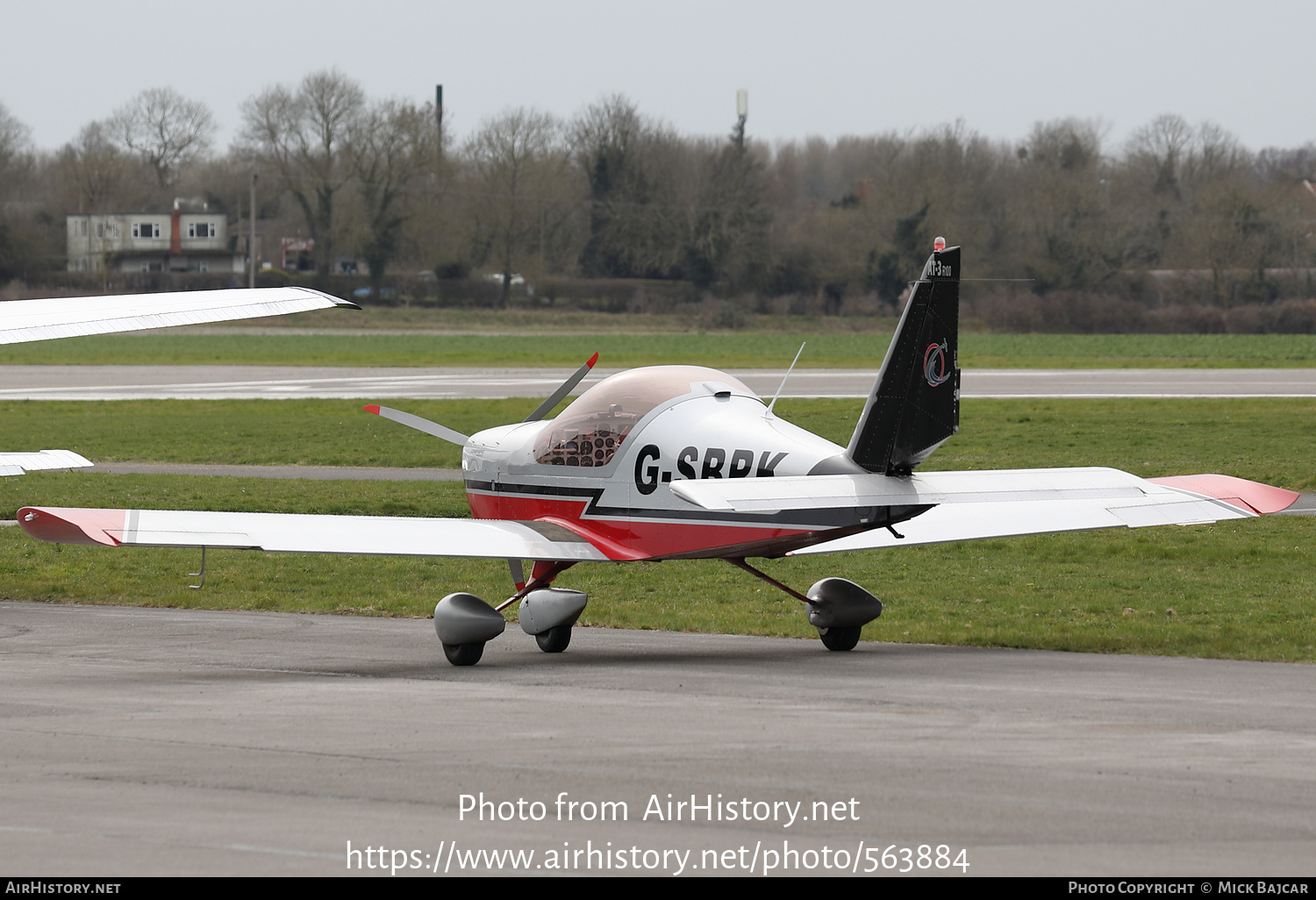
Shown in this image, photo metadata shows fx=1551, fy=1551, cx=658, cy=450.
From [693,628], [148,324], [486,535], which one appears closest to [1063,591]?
[693,628]

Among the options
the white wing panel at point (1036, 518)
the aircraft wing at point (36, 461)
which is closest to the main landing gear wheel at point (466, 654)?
the white wing panel at point (1036, 518)

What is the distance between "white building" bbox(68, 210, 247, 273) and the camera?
128m

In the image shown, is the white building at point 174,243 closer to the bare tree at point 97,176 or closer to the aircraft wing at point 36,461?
the bare tree at point 97,176

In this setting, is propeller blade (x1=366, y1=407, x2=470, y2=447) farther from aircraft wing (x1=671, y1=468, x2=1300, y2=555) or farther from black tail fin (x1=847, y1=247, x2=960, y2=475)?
black tail fin (x1=847, y1=247, x2=960, y2=475)

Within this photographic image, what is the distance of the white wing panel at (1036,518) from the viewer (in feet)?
34.3

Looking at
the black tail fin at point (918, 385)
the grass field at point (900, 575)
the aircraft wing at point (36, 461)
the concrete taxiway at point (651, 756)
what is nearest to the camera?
the concrete taxiway at point (651, 756)

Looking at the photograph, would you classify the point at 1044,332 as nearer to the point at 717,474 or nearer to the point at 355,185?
the point at 355,185

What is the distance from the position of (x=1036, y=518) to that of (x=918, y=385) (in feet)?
4.64

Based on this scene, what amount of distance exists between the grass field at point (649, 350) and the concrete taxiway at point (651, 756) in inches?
1796

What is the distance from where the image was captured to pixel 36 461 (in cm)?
1488

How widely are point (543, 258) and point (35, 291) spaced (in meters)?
37.2

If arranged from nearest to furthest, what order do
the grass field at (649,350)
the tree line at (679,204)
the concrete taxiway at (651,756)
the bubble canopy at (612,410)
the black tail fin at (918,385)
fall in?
the concrete taxiway at (651,756)
the black tail fin at (918,385)
the bubble canopy at (612,410)
the grass field at (649,350)
the tree line at (679,204)

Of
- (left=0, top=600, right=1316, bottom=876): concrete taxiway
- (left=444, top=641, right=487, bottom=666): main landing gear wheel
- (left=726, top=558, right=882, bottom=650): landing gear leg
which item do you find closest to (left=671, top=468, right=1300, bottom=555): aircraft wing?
(left=726, top=558, right=882, bottom=650): landing gear leg

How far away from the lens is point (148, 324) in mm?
11727
